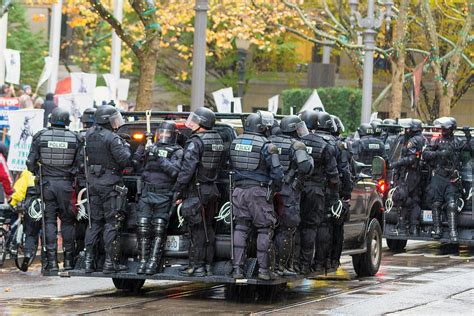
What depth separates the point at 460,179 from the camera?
21.0m

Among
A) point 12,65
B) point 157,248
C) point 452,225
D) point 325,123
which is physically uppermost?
point 12,65

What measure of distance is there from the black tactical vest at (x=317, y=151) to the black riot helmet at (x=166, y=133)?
166cm

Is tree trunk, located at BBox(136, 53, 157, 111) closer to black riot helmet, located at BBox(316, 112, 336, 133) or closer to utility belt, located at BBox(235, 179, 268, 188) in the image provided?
black riot helmet, located at BBox(316, 112, 336, 133)

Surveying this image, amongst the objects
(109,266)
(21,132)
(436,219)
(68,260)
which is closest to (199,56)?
(21,132)

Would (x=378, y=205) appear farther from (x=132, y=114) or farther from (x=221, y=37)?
(x=221, y=37)

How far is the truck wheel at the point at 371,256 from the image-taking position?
17.2 metres

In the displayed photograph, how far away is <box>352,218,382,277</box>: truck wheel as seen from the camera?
56.5ft

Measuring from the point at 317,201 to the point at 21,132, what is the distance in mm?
6356

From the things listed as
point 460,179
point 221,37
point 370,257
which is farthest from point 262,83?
point 370,257

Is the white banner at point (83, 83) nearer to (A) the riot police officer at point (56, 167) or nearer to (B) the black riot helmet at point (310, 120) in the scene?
(B) the black riot helmet at point (310, 120)

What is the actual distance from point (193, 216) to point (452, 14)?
34.7m

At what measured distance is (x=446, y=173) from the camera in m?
20.9

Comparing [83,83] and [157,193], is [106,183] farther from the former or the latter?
[83,83]

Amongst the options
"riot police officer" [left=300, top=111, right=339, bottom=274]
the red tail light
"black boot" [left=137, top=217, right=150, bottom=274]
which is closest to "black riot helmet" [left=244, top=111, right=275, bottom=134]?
"riot police officer" [left=300, top=111, right=339, bottom=274]
